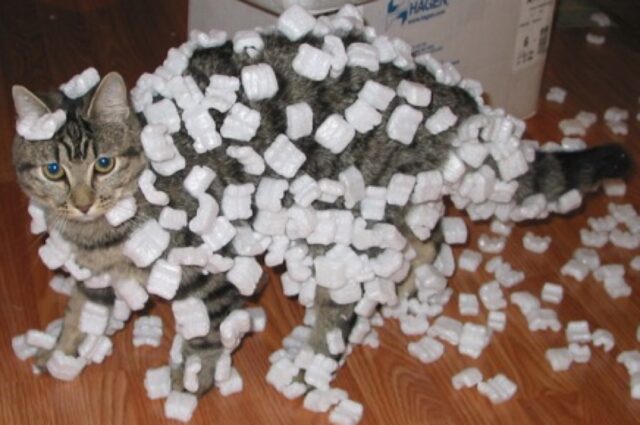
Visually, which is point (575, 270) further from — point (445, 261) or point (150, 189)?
point (150, 189)

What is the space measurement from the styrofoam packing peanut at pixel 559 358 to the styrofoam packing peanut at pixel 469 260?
0.93ft

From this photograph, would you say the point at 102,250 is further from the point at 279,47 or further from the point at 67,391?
the point at 279,47

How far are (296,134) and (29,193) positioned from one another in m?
0.45

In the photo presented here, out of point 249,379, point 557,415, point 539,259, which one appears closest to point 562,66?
point 539,259

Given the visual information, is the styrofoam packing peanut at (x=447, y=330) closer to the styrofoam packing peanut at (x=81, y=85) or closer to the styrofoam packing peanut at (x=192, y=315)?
the styrofoam packing peanut at (x=192, y=315)

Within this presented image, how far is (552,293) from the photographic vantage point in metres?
1.93

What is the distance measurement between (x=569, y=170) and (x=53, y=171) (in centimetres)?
99

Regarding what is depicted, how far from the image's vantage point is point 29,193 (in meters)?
1.43

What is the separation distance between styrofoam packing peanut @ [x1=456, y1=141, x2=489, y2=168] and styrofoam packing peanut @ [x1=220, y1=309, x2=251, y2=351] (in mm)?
493

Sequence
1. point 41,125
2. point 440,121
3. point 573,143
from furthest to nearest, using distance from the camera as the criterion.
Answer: point 573,143 → point 440,121 → point 41,125

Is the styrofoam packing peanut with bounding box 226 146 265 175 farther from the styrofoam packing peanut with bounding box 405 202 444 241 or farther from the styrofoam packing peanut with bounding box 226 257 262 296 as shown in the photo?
the styrofoam packing peanut with bounding box 405 202 444 241

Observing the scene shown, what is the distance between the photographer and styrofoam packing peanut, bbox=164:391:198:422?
164 cm

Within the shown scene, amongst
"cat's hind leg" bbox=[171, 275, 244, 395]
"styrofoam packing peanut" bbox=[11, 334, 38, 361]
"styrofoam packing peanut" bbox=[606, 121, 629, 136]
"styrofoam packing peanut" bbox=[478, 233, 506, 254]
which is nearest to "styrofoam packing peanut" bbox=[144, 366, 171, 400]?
"cat's hind leg" bbox=[171, 275, 244, 395]

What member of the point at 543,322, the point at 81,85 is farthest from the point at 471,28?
the point at 81,85
